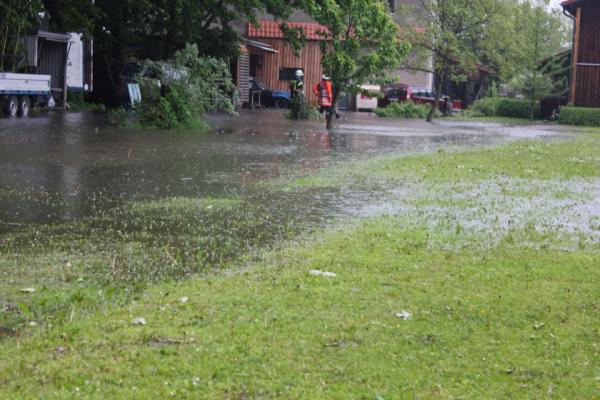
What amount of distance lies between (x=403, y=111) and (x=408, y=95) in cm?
760

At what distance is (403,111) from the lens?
47.3 m

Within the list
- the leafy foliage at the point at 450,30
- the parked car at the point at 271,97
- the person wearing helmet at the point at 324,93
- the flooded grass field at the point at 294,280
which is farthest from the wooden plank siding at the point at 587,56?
the flooded grass field at the point at 294,280

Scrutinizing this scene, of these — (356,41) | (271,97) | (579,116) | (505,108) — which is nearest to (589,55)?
(579,116)

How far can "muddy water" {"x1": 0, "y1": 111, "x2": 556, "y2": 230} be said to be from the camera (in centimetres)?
1138

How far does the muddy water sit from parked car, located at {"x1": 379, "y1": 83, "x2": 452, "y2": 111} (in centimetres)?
2512

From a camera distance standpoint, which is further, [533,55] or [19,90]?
[533,55]

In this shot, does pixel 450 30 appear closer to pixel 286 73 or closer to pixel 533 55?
pixel 533 55

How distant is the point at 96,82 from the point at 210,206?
3299 centimetres

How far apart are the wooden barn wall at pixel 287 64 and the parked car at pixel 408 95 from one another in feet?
14.3

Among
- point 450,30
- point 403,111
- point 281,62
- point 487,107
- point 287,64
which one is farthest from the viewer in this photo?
point 281,62

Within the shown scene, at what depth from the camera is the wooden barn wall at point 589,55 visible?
4481cm

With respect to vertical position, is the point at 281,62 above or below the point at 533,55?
below

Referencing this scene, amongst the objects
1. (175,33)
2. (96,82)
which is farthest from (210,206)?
(96,82)

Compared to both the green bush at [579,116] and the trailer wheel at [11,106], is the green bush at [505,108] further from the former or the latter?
the trailer wheel at [11,106]
